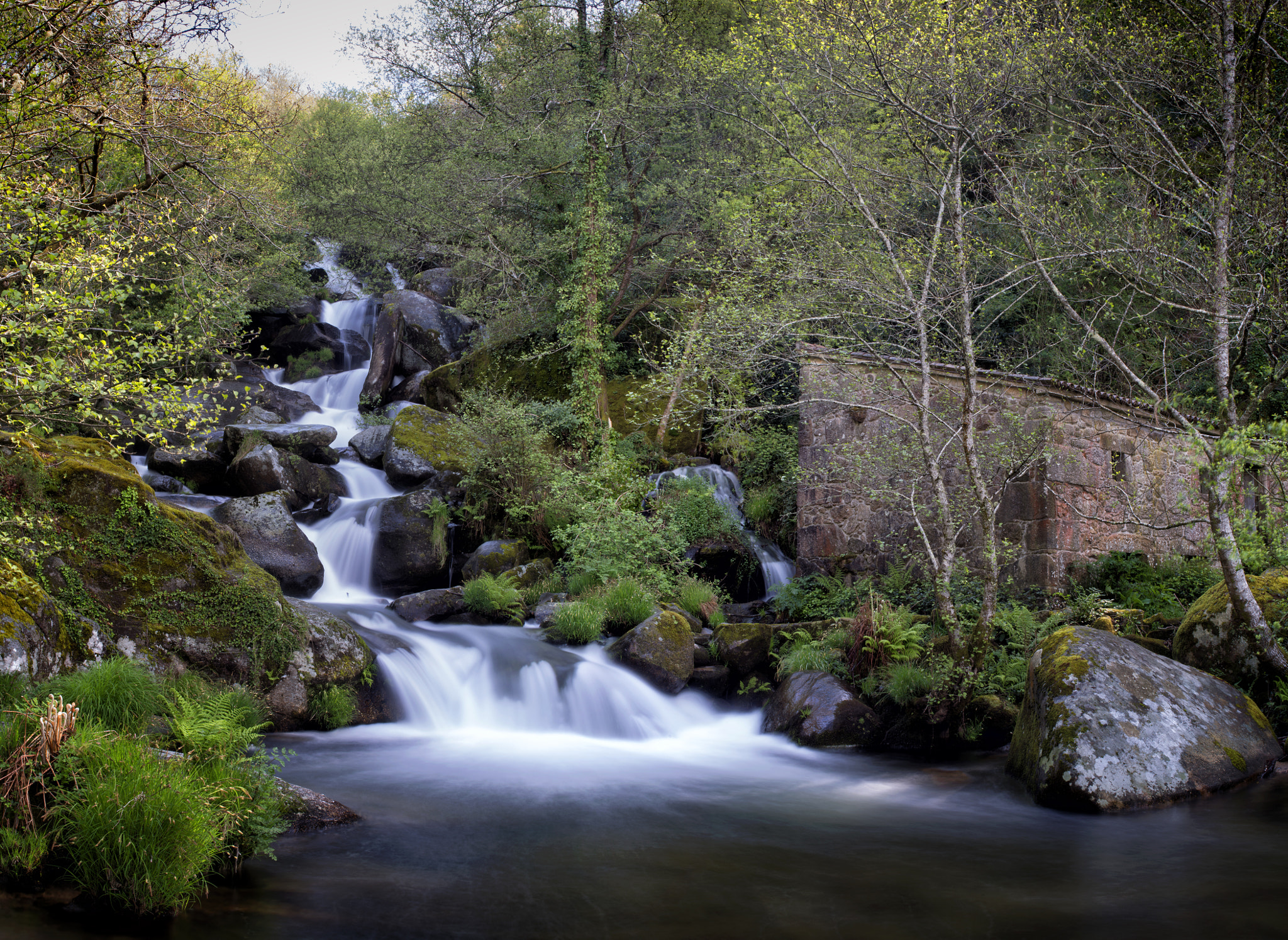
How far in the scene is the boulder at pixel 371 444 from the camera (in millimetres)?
17578

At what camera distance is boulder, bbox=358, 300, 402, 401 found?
2175cm

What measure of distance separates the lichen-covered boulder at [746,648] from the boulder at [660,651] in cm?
46

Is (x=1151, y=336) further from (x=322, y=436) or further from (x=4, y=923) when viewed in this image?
(x=4, y=923)

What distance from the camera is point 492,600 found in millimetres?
12656

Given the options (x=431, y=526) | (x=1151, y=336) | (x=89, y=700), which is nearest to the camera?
(x=89, y=700)

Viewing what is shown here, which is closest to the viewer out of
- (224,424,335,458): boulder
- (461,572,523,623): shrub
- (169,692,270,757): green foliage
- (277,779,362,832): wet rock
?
(169,692,270,757): green foliage

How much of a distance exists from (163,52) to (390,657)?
6.58 metres

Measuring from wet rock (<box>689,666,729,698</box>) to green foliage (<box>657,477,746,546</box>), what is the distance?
370cm

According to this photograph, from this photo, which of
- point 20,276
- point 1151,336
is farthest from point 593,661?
point 1151,336

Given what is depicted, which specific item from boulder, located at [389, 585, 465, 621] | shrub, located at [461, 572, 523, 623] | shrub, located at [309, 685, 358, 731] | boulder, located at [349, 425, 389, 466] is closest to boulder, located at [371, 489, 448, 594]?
boulder, located at [389, 585, 465, 621]

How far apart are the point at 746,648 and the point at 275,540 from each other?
24.4 feet

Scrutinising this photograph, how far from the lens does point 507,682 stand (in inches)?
407

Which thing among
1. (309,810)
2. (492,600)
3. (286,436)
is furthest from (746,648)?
(286,436)

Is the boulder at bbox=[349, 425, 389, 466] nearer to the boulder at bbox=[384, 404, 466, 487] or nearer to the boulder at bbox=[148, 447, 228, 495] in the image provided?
the boulder at bbox=[384, 404, 466, 487]
